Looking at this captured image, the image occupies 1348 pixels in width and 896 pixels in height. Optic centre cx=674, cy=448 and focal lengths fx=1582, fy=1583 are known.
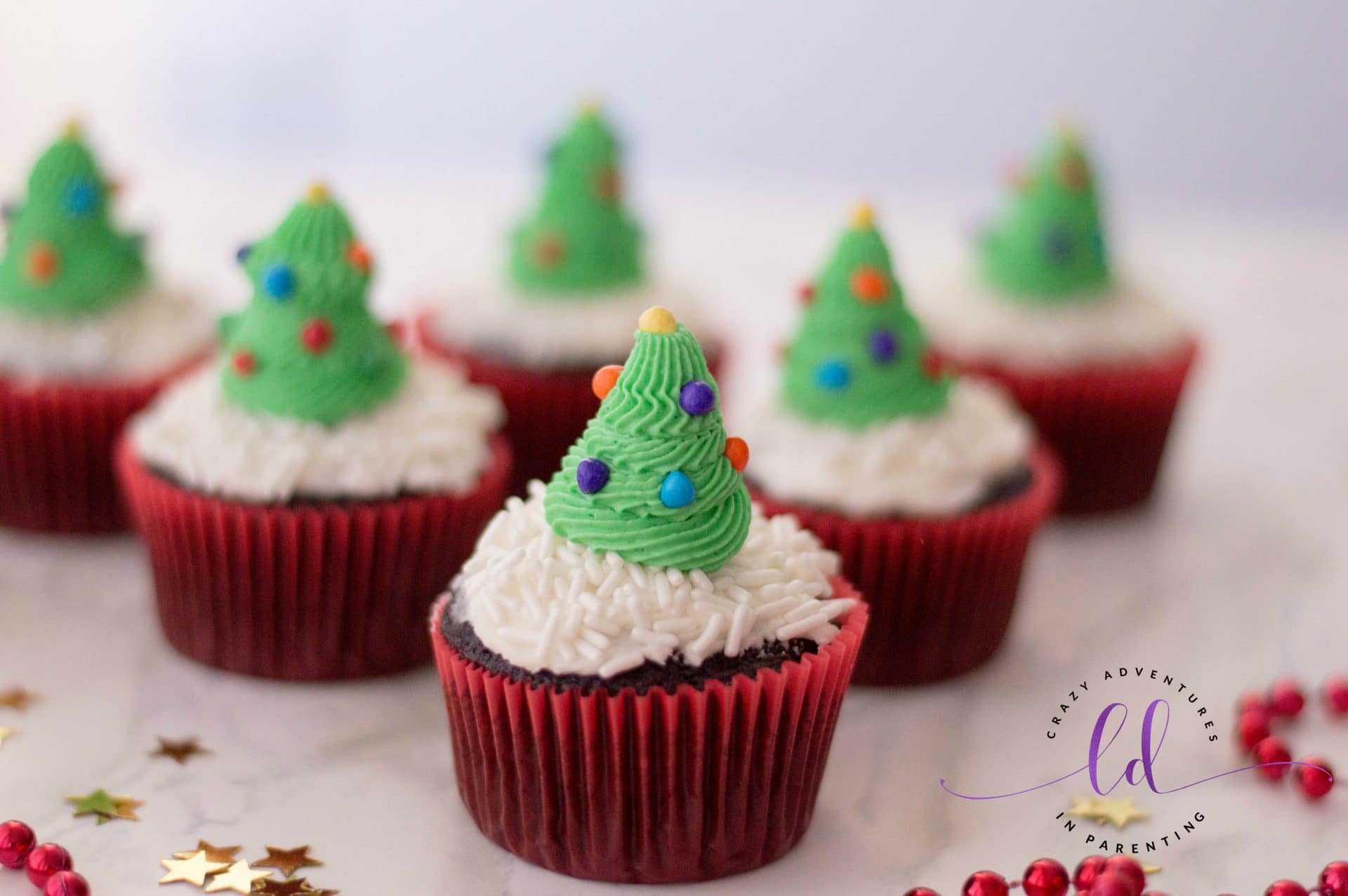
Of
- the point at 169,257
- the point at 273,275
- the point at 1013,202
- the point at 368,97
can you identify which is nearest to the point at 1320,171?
the point at 1013,202

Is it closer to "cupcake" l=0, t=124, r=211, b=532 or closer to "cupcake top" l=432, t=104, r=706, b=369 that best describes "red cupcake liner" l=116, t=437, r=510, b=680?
"cupcake" l=0, t=124, r=211, b=532

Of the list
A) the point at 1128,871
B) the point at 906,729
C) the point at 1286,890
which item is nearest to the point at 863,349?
the point at 906,729

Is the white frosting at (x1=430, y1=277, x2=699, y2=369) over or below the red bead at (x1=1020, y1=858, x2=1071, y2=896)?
over

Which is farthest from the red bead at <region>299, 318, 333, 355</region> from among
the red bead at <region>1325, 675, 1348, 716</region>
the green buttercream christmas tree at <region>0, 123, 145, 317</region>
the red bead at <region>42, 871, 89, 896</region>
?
the red bead at <region>1325, 675, 1348, 716</region>

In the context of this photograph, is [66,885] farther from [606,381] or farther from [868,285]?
[868,285]

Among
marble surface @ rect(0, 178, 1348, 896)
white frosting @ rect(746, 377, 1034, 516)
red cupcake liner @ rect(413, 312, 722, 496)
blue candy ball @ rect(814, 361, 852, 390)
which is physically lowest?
marble surface @ rect(0, 178, 1348, 896)
